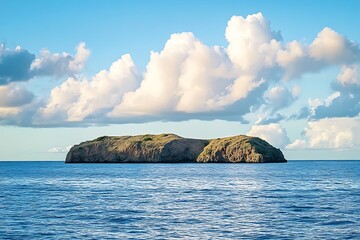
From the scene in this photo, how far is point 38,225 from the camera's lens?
172 feet

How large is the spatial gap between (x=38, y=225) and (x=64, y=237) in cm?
821

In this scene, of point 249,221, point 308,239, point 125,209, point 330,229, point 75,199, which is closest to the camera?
point 308,239

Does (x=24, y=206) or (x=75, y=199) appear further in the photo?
(x=75, y=199)

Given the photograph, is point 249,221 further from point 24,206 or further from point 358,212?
point 24,206

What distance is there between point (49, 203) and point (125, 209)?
14473 millimetres

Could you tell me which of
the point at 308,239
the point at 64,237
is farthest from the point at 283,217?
the point at 64,237

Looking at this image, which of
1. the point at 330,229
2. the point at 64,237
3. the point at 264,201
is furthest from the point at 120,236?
the point at 264,201

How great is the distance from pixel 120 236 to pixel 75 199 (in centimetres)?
3703

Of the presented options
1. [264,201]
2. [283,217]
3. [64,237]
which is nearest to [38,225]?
[64,237]

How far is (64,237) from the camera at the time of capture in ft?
149

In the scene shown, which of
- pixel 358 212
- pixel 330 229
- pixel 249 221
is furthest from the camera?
pixel 358 212

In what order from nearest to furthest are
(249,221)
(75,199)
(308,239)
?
(308,239) → (249,221) → (75,199)

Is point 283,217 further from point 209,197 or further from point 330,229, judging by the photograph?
point 209,197

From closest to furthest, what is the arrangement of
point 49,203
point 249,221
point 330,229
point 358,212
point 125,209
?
1. point 330,229
2. point 249,221
3. point 358,212
4. point 125,209
5. point 49,203
